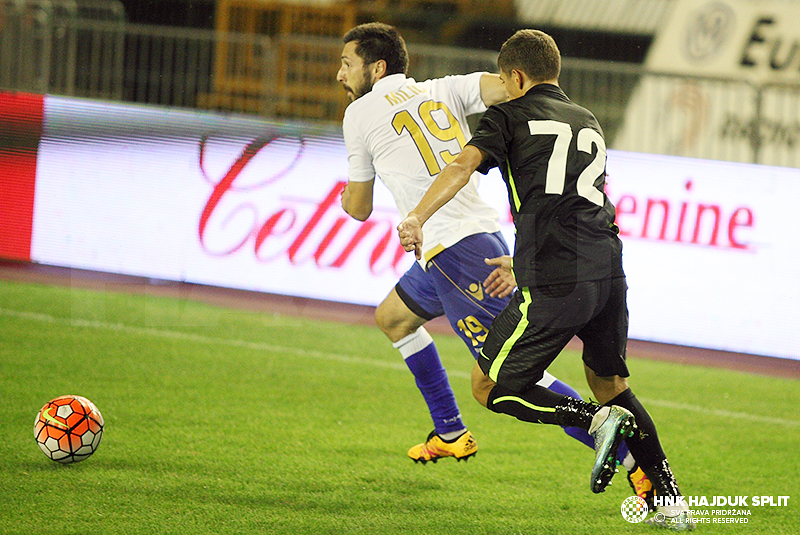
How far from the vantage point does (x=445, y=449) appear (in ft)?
14.4

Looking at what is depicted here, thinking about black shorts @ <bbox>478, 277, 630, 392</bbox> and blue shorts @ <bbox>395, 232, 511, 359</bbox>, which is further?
blue shorts @ <bbox>395, 232, 511, 359</bbox>

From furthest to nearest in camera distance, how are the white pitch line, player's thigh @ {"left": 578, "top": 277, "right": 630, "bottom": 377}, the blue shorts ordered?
the white pitch line
the blue shorts
player's thigh @ {"left": 578, "top": 277, "right": 630, "bottom": 377}

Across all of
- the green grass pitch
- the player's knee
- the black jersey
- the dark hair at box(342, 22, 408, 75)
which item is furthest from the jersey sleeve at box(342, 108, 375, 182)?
the green grass pitch

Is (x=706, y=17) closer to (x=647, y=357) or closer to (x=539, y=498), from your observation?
(x=647, y=357)

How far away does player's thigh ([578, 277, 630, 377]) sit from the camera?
3.53m

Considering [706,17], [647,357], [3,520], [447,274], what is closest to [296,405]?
[447,274]

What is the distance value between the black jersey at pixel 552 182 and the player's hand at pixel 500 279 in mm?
317

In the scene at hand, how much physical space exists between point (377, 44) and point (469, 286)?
1241 mm

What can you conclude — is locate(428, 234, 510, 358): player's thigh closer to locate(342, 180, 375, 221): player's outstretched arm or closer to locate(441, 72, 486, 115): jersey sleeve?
locate(342, 180, 375, 221): player's outstretched arm

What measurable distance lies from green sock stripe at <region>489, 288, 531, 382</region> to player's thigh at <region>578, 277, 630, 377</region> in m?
0.27

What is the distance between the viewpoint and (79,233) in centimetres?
860

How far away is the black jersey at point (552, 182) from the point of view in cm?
340

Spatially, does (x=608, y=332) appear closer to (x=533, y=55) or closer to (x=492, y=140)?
(x=492, y=140)

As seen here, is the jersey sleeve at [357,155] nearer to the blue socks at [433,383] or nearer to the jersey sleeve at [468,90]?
the jersey sleeve at [468,90]
